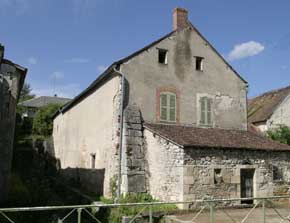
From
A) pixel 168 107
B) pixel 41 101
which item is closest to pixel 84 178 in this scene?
pixel 168 107

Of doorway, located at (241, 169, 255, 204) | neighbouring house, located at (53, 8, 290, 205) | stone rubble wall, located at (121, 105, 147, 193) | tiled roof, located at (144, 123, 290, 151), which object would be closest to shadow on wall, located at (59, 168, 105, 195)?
neighbouring house, located at (53, 8, 290, 205)

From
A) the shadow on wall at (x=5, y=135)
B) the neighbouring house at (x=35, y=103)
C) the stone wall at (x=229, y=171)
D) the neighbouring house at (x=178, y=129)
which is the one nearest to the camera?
the shadow on wall at (x=5, y=135)

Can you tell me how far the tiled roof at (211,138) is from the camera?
1474 centimetres

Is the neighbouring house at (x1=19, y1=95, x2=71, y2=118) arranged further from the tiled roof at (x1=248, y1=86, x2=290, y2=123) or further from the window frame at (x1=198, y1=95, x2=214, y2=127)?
the window frame at (x1=198, y1=95, x2=214, y2=127)

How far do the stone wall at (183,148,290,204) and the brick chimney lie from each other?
719 centimetres

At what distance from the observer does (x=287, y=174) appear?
1662 cm

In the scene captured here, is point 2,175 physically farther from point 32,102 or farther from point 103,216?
point 32,102

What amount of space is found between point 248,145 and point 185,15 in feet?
25.3

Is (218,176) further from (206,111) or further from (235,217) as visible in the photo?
(206,111)

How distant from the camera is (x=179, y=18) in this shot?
18.4 m

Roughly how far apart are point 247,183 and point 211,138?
8.36ft

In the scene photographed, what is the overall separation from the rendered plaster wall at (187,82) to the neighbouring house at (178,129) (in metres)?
0.05

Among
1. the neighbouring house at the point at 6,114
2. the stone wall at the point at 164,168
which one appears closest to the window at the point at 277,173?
the stone wall at the point at 164,168

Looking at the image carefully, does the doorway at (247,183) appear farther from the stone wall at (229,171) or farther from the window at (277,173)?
the window at (277,173)
